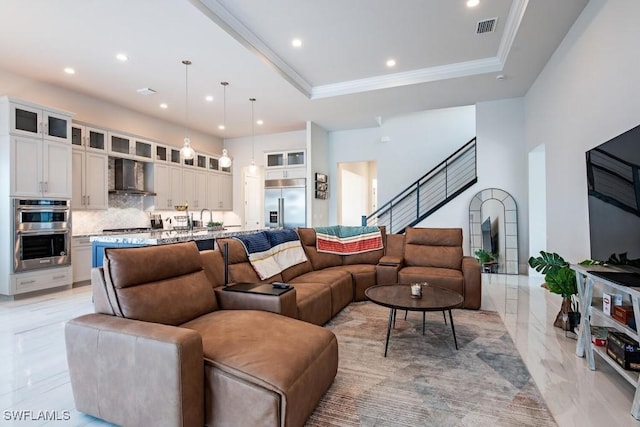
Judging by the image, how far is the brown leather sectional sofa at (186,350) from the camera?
148 cm

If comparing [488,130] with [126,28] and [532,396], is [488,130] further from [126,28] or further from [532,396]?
[126,28]

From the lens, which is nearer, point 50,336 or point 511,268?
point 50,336

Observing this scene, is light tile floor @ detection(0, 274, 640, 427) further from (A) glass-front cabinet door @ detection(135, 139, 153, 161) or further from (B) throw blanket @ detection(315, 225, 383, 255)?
(A) glass-front cabinet door @ detection(135, 139, 153, 161)

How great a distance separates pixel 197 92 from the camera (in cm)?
545

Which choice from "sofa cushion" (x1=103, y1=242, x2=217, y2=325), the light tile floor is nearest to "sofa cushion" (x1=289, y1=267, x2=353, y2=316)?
"sofa cushion" (x1=103, y1=242, x2=217, y2=325)

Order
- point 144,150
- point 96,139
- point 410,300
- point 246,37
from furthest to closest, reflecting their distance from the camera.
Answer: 1. point 144,150
2. point 96,139
3. point 246,37
4. point 410,300

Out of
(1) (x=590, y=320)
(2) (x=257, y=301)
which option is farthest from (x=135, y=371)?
(1) (x=590, y=320)

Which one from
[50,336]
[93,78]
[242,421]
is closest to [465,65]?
[242,421]

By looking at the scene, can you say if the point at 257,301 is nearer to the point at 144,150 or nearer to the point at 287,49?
the point at 287,49

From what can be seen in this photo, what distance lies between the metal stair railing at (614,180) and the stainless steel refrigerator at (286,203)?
5.17 meters

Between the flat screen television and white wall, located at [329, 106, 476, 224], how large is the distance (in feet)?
14.8

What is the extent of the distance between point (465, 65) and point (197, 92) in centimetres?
426

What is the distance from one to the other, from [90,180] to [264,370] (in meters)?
5.37

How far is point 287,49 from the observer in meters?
4.34
